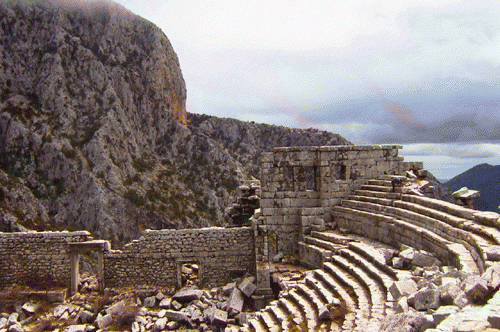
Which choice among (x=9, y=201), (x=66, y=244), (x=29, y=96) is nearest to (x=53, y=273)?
(x=66, y=244)

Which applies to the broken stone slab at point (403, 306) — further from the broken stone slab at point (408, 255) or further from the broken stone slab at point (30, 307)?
the broken stone slab at point (30, 307)

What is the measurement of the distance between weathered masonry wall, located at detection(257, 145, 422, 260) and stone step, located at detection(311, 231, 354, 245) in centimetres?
117

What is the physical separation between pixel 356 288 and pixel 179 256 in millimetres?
9027

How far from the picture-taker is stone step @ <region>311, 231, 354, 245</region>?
46.2ft

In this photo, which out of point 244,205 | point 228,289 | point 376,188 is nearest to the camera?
point 228,289

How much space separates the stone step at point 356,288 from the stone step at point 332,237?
147 centimetres

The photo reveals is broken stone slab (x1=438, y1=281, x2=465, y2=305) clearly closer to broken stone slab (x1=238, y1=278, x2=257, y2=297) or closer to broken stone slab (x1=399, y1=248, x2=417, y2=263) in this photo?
broken stone slab (x1=399, y1=248, x2=417, y2=263)

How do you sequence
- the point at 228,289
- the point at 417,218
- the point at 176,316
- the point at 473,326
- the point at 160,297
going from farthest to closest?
the point at 160,297 → the point at 228,289 → the point at 176,316 → the point at 417,218 → the point at 473,326

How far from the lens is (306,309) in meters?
10.6

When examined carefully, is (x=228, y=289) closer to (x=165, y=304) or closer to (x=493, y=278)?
(x=165, y=304)

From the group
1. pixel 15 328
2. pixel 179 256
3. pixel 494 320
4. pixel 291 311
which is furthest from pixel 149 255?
pixel 494 320

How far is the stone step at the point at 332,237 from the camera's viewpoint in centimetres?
1408

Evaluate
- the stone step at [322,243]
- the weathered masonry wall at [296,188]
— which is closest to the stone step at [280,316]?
the stone step at [322,243]

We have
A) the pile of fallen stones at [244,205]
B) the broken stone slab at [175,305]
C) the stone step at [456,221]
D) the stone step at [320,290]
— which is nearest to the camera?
the stone step at [456,221]
